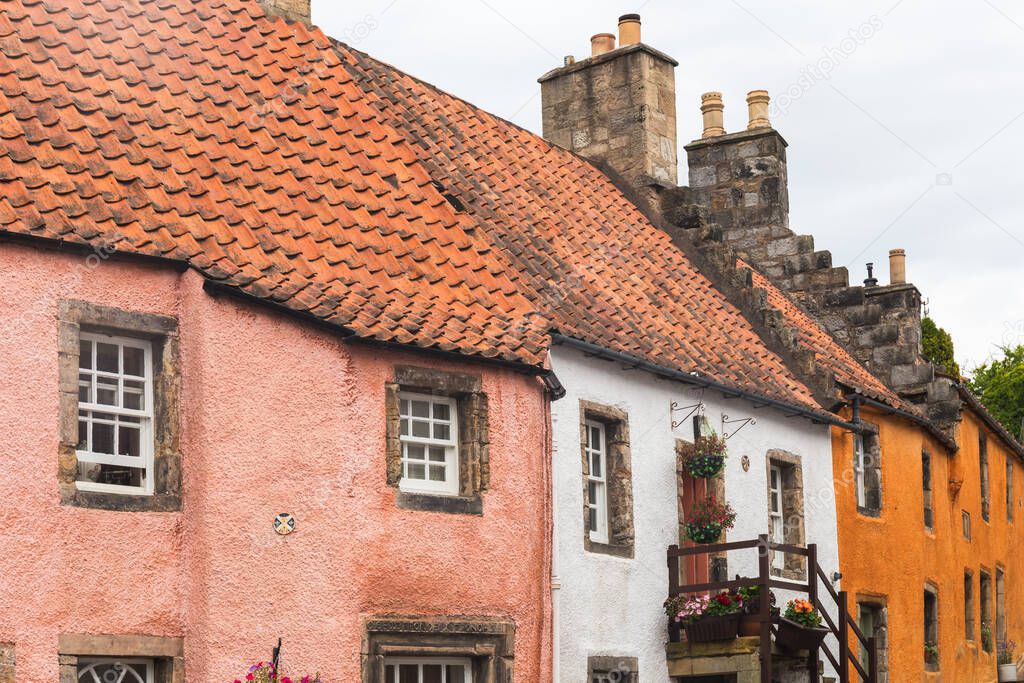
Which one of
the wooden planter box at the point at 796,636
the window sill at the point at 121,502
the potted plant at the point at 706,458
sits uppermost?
the potted plant at the point at 706,458

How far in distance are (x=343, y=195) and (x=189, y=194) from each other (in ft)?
7.13

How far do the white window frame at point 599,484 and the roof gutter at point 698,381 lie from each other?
79 centimetres

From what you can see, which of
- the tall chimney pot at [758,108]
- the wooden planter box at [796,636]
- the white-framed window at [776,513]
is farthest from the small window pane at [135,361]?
the tall chimney pot at [758,108]

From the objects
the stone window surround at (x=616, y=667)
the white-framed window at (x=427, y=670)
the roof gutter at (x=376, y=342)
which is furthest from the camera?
the stone window surround at (x=616, y=667)

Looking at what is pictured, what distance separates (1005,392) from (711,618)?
3313 cm

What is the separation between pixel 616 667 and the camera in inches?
734

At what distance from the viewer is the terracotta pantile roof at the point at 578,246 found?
20.2 metres

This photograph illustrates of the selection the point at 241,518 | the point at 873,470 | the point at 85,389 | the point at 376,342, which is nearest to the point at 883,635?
the point at 873,470

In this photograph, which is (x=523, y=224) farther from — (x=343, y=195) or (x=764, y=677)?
(x=764, y=677)

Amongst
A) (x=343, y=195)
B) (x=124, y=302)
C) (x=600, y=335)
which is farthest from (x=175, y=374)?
(x=600, y=335)

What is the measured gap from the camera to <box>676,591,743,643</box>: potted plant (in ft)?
64.0

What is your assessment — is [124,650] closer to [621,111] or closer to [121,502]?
[121,502]

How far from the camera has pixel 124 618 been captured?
1388 cm

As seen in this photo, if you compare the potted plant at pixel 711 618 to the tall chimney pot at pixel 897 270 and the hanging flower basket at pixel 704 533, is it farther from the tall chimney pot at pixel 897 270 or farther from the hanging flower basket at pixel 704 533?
the tall chimney pot at pixel 897 270
